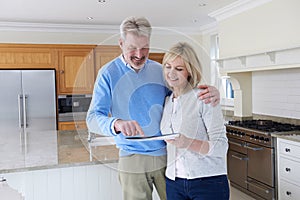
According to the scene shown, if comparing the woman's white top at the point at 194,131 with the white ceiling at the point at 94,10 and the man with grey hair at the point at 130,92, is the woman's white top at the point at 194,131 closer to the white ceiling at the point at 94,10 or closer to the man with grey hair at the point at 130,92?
the man with grey hair at the point at 130,92

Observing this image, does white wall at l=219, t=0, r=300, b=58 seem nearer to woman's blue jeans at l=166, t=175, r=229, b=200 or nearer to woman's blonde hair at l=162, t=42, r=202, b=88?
woman's blue jeans at l=166, t=175, r=229, b=200

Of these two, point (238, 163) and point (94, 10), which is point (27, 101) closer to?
point (94, 10)

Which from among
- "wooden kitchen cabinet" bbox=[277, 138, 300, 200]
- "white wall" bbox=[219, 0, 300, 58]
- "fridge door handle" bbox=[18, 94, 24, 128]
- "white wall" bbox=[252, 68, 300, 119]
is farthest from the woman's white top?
"fridge door handle" bbox=[18, 94, 24, 128]

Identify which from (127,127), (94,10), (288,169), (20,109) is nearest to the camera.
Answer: (127,127)

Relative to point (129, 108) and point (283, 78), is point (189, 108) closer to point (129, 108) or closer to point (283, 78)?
point (129, 108)

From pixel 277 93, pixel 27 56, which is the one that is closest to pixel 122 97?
pixel 277 93

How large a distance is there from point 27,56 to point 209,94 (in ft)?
14.4

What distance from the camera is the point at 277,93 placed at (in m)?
3.92

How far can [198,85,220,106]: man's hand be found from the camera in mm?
977

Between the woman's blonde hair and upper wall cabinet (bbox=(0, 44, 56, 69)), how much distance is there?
4.30m

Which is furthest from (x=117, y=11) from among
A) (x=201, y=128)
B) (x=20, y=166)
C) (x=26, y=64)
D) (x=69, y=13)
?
(x=201, y=128)

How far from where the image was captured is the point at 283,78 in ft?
12.4

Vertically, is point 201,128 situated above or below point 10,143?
above

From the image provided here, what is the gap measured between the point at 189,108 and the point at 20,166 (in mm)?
1392
